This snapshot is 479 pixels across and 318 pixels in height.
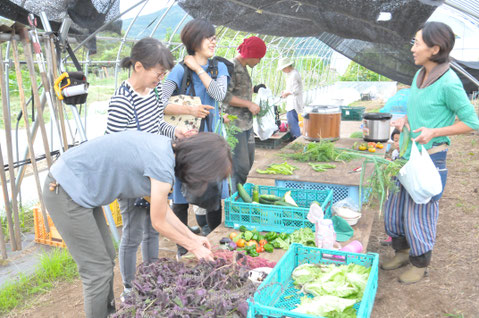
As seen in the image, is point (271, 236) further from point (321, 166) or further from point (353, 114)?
point (353, 114)

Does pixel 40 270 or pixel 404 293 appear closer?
pixel 404 293

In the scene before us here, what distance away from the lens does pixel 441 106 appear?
2.98 m

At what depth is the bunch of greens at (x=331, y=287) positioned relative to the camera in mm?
1755

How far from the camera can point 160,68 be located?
2660mm

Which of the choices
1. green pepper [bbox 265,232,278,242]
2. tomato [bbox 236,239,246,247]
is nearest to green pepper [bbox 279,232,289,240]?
green pepper [bbox 265,232,278,242]

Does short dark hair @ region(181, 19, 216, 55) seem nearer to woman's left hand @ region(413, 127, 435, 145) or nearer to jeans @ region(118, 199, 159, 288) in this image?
jeans @ region(118, 199, 159, 288)

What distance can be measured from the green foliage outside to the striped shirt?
2016 centimetres

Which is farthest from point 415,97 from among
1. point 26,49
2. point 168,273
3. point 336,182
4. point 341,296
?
point 26,49

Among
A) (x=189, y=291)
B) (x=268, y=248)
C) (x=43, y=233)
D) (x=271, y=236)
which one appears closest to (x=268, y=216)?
(x=271, y=236)

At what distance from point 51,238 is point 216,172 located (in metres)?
3.32

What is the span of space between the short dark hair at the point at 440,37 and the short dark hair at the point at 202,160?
6.40 feet

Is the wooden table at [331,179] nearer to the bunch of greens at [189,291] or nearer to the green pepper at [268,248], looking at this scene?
the green pepper at [268,248]

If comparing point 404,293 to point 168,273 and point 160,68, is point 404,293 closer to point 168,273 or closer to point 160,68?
point 168,273

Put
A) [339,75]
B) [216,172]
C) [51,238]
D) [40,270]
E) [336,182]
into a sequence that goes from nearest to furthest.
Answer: [216,172] → [336,182] → [40,270] → [51,238] → [339,75]
